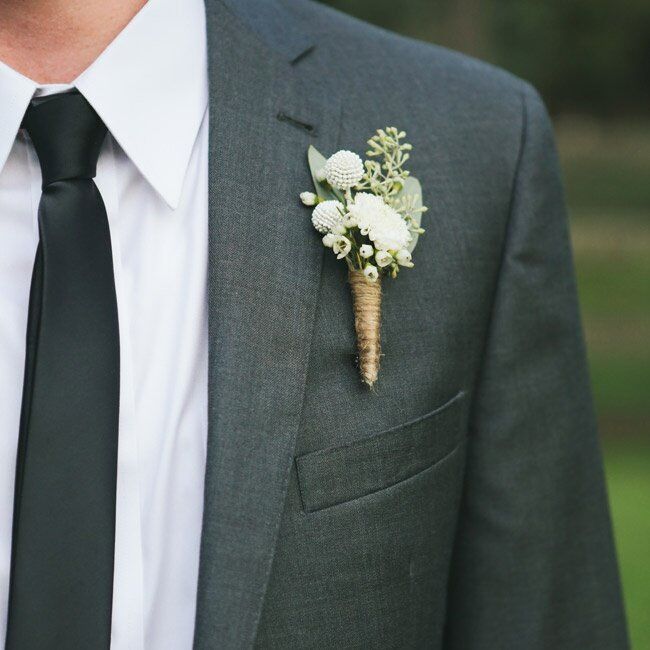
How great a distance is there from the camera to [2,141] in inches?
58.9

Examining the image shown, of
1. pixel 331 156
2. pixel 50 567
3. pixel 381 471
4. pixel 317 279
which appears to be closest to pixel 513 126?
pixel 331 156

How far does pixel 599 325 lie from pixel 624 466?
3.52 metres

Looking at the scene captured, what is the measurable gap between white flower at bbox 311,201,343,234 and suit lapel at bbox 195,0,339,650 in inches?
1.2

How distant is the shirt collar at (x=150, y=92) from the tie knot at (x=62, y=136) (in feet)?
0.07

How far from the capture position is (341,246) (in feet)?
5.12

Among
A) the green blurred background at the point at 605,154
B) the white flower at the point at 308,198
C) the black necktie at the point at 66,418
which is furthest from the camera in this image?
the green blurred background at the point at 605,154

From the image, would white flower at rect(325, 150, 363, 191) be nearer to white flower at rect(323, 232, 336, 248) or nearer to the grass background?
white flower at rect(323, 232, 336, 248)

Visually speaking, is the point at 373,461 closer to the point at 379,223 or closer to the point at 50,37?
the point at 379,223

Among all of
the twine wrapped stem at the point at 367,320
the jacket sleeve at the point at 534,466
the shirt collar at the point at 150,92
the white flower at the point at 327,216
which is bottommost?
the jacket sleeve at the point at 534,466

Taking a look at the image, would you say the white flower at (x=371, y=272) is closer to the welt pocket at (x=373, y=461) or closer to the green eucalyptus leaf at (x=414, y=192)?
the green eucalyptus leaf at (x=414, y=192)

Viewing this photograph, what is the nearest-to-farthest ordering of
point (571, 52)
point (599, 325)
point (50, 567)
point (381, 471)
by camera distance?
point (50, 567)
point (381, 471)
point (599, 325)
point (571, 52)

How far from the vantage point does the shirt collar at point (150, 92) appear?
151 centimetres

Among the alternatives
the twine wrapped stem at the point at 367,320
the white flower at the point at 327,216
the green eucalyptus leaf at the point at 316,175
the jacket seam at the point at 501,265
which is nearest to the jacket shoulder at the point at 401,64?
the jacket seam at the point at 501,265

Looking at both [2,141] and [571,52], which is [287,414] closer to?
[2,141]
